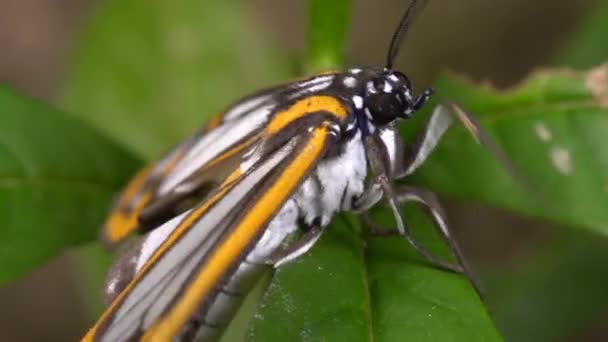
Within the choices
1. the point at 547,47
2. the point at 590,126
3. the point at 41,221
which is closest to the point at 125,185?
the point at 41,221

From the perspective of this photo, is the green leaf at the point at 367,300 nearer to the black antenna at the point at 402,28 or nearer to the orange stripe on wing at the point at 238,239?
the orange stripe on wing at the point at 238,239

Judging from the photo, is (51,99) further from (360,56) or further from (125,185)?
(125,185)

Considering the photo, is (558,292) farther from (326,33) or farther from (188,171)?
(188,171)

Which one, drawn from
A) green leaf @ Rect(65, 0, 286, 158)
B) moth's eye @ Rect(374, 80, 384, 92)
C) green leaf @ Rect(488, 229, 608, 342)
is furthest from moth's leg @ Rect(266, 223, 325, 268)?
green leaf @ Rect(488, 229, 608, 342)

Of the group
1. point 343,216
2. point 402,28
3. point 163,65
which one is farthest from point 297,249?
point 163,65

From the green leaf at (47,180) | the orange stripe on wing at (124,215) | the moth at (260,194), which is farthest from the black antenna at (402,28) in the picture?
the green leaf at (47,180)
